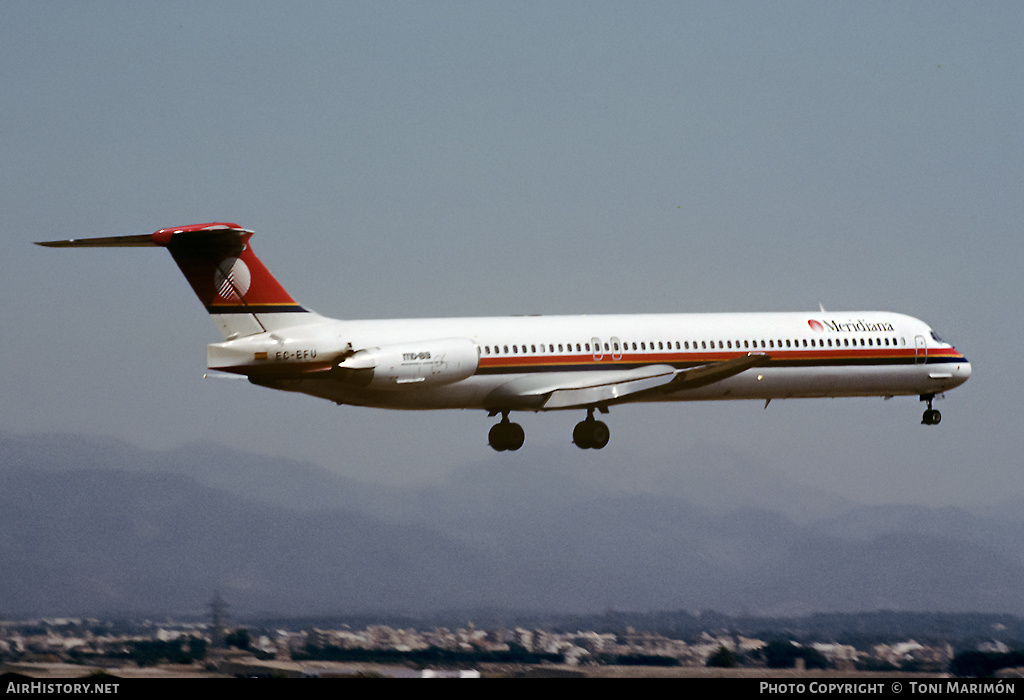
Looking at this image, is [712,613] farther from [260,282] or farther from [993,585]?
[993,585]

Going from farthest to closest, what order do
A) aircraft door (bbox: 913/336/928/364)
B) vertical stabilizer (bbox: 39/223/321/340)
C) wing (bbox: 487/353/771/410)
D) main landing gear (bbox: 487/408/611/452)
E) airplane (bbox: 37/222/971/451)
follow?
aircraft door (bbox: 913/336/928/364)
main landing gear (bbox: 487/408/611/452)
wing (bbox: 487/353/771/410)
airplane (bbox: 37/222/971/451)
vertical stabilizer (bbox: 39/223/321/340)

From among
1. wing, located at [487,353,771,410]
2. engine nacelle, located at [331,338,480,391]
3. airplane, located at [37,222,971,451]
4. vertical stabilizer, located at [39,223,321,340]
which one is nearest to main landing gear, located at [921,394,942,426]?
airplane, located at [37,222,971,451]

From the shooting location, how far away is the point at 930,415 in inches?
2190

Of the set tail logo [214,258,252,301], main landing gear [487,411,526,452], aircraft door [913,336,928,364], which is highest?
aircraft door [913,336,928,364]

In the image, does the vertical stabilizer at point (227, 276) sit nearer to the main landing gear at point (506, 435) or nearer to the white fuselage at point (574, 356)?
the white fuselage at point (574, 356)

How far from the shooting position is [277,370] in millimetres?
41906

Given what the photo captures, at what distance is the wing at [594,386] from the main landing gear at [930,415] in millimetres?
11966

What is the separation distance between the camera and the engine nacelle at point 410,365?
42250 mm

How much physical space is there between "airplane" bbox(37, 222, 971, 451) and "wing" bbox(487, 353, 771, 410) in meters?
0.04

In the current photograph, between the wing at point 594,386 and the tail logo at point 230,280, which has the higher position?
the tail logo at point 230,280

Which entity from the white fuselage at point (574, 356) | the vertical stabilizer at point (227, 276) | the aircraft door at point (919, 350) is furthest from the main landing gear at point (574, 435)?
the aircraft door at point (919, 350)

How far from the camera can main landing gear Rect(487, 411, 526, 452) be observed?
49062 millimetres

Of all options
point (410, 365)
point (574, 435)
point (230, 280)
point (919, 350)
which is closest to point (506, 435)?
point (574, 435)

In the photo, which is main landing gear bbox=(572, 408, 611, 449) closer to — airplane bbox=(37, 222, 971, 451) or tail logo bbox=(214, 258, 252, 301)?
airplane bbox=(37, 222, 971, 451)
